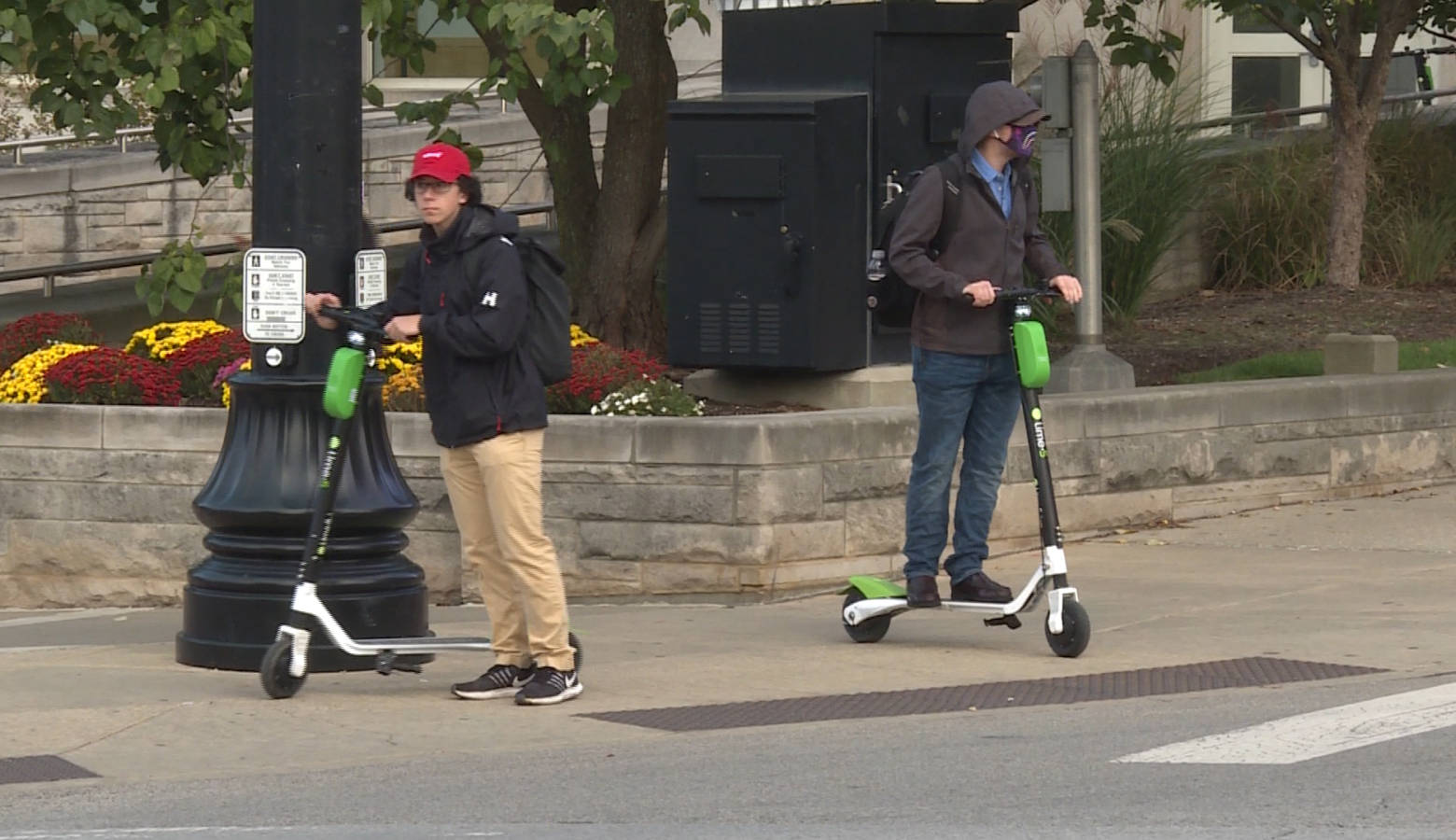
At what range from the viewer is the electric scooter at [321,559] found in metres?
7.80

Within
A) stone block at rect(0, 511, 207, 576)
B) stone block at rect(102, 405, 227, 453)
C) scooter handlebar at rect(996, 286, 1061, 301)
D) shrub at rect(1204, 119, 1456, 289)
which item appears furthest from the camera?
shrub at rect(1204, 119, 1456, 289)

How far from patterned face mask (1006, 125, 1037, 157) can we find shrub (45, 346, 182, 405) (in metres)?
5.15

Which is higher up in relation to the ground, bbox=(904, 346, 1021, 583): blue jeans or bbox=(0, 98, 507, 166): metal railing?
bbox=(0, 98, 507, 166): metal railing

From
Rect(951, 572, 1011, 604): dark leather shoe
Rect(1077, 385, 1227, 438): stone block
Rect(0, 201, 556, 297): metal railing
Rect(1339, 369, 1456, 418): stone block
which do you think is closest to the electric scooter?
Rect(951, 572, 1011, 604): dark leather shoe

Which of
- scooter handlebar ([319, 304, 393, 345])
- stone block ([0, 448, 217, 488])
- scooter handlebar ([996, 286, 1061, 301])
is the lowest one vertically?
stone block ([0, 448, 217, 488])

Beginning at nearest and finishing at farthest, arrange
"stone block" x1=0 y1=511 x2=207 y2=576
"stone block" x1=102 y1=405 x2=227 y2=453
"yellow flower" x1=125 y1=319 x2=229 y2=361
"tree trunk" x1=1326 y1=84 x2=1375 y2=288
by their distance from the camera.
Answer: "stone block" x1=102 y1=405 x2=227 y2=453 → "stone block" x1=0 y1=511 x2=207 y2=576 → "yellow flower" x1=125 y1=319 x2=229 y2=361 → "tree trunk" x1=1326 y1=84 x2=1375 y2=288

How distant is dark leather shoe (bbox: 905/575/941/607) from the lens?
866 cm

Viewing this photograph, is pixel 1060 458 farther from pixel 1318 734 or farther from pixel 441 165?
pixel 441 165

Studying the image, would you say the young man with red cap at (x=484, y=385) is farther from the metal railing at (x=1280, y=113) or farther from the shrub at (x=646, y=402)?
the metal railing at (x=1280, y=113)

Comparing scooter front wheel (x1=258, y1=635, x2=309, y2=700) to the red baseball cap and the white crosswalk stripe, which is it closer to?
the red baseball cap

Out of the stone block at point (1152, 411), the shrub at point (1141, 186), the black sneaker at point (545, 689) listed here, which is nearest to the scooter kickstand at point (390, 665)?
the black sneaker at point (545, 689)

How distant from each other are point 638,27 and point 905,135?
2.29 metres

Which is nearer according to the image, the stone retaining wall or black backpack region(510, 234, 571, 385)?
black backpack region(510, 234, 571, 385)

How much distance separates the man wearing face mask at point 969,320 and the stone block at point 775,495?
4.82ft
